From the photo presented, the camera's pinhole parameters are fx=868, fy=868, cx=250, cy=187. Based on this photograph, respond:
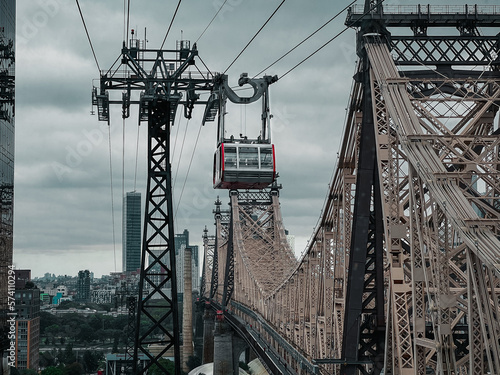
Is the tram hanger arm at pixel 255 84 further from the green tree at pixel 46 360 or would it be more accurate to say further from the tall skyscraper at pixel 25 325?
the green tree at pixel 46 360

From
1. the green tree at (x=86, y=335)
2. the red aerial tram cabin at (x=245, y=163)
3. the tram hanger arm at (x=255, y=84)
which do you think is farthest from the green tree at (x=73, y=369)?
the tram hanger arm at (x=255, y=84)

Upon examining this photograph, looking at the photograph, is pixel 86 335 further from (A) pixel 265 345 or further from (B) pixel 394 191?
(B) pixel 394 191

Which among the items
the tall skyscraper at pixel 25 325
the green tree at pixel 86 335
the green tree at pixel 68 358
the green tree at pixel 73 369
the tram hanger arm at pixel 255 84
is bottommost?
the green tree at pixel 73 369

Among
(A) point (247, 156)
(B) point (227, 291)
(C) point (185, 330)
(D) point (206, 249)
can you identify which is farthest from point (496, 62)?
(D) point (206, 249)

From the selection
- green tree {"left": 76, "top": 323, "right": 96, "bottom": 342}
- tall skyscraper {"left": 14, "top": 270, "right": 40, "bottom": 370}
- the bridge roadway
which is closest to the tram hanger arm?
the bridge roadway

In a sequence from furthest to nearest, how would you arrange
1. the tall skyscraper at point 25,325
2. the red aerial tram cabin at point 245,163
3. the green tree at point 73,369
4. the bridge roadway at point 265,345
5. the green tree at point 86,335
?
the green tree at point 86,335 → the green tree at point 73,369 → the tall skyscraper at point 25,325 → the bridge roadway at point 265,345 → the red aerial tram cabin at point 245,163

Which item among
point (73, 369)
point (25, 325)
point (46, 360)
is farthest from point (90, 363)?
point (25, 325)

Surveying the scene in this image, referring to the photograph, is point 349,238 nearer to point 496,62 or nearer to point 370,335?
point 370,335
